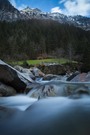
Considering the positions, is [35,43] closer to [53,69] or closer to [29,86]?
[53,69]

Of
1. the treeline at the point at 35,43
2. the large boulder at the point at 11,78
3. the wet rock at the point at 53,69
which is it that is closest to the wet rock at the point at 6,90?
the large boulder at the point at 11,78

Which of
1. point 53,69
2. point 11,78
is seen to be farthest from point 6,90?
point 53,69

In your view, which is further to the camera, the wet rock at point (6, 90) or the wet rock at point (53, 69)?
the wet rock at point (53, 69)

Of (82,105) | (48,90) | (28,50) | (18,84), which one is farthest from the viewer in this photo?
(28,50)

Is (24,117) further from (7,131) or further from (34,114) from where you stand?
(7,131)

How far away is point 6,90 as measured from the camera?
12.9 meters

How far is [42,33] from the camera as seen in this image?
5310 inches

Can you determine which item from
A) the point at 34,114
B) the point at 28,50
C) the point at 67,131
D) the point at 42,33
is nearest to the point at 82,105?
the point at 34,114

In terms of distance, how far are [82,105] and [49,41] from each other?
11731 centimetres

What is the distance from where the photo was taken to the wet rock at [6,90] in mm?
12659

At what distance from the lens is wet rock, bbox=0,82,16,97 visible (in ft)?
41.5

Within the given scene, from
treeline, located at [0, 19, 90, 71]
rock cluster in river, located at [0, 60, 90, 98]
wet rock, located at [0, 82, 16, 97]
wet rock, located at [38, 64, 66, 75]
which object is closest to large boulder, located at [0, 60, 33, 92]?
rock cluster in river, located at [0, 60, 90, 98]

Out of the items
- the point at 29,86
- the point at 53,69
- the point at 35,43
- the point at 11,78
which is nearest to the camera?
the point at 29,86

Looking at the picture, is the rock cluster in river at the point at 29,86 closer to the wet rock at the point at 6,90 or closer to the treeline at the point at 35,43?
the wet rock at the point at 6,90
